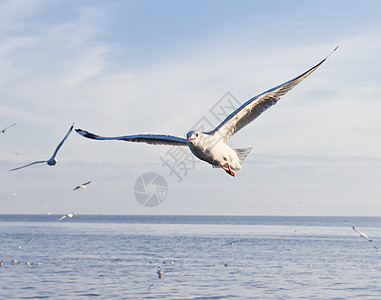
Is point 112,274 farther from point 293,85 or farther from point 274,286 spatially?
point 293,85

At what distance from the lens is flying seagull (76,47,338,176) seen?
14.2 meters

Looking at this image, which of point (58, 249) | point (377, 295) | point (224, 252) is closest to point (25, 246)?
point (58, 249)

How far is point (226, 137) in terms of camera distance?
612 inches

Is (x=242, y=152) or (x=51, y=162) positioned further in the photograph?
(x=51, y=162)

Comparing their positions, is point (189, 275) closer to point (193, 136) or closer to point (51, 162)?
point (51, 162)

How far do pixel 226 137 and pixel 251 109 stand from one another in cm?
101

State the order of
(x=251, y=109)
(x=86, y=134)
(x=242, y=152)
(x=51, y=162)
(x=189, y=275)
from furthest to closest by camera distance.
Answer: (x=189, y=275) < (x=51, y=162) < (x=86, y=134) < (x=242, y=152) < (x=251, y=109)

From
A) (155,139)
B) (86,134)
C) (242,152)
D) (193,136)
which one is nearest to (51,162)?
(86,134)

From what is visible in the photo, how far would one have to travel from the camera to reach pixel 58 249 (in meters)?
60.5

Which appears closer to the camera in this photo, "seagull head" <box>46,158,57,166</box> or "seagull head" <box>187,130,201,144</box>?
"seagull head" <box>187,130,201,144</box>

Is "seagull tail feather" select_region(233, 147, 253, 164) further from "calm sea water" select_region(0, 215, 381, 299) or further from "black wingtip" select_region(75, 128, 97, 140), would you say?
"calm sea water" select_region(0, 215, 381, 299)

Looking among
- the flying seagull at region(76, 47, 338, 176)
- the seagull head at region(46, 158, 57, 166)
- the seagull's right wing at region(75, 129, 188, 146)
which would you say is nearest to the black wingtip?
the seagull's right wing at region(75, 129, 188, 146)

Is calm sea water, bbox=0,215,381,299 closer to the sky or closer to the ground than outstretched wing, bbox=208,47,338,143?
closer to the ground

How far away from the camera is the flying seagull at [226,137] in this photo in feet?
46.6
